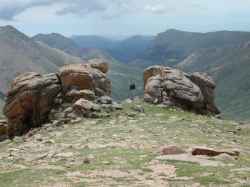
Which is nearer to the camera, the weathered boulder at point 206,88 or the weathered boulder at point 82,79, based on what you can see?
the weathered boulder at point 82,79

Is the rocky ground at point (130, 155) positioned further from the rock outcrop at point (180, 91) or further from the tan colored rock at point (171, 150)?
the rock outcrop at point (180, 91)

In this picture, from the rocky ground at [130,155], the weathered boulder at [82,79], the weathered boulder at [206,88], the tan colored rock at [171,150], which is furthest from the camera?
the weathered boulder at [206,88]

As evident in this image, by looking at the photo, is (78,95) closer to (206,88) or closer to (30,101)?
(30,101)

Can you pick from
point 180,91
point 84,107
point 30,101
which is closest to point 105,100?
point 84,107

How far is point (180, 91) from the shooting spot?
63875 mm

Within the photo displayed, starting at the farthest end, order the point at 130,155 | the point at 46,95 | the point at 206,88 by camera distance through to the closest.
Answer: the point at 206,88
the point at 46,95
the point at 130,155

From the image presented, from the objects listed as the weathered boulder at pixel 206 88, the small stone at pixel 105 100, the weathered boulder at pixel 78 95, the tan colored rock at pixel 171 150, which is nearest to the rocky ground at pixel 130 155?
the tan colored rock at pixel 171 150

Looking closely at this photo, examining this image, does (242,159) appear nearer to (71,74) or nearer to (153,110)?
(153,110)

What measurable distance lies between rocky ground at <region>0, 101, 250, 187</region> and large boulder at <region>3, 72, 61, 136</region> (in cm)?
627

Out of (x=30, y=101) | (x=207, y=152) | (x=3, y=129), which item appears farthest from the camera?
(x=3, y=129)

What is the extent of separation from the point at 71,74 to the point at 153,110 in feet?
35.2

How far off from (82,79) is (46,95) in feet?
15.2

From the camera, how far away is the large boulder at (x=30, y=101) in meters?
59.6

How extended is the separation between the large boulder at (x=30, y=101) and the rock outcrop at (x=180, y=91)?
1209 cm
